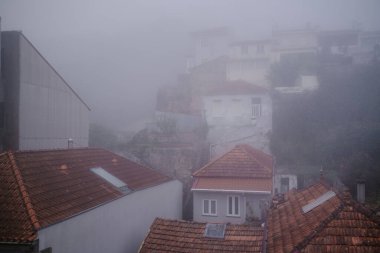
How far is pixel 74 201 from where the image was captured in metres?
12.1

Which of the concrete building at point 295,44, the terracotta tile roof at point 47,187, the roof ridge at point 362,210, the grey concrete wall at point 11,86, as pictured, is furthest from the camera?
the concrete building at point 295,44

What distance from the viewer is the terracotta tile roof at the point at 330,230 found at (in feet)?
32.3

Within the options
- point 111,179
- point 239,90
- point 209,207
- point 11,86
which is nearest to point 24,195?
point 111,179

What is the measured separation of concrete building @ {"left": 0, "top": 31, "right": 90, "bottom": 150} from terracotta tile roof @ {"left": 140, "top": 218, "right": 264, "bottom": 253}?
11387mm

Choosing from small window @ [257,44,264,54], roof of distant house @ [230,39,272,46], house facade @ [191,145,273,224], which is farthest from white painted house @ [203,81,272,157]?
roof of distant house @ [230,39,272,46]

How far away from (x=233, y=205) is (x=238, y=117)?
13869 millimetres

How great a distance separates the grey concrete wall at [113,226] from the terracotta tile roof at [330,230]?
6439 millimetres

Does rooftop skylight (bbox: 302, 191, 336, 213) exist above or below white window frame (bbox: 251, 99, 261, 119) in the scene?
below

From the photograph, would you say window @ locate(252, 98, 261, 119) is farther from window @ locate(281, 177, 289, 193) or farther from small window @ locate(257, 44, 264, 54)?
small window @ locate(257, 44, 264, 54)

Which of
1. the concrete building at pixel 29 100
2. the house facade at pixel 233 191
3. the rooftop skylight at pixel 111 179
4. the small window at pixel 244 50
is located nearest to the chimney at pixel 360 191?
the house facade at pixel 233 191

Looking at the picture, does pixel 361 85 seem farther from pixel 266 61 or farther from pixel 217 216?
pixel 217 216

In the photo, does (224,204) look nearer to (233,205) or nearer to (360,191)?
(233,205)

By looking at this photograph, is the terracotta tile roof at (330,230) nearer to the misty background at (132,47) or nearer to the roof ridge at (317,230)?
the roof ridge at (317,230)

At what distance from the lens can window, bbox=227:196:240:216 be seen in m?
20.9
